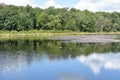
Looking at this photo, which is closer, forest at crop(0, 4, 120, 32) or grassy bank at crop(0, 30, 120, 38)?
grassy bank at crop(0, 30, 120, 38)

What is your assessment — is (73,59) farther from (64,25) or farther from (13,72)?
(64,25)

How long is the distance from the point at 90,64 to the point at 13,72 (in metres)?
7.46

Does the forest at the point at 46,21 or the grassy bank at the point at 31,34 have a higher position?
the forest at the point at 46,21

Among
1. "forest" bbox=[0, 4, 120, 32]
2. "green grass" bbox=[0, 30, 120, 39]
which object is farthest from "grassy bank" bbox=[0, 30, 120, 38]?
"forest" bbox=[0, 4, 120, 32]

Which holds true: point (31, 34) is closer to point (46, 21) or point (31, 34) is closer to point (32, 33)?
point (32, 33)

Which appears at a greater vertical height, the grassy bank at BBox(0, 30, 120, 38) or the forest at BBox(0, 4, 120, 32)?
the forest at BBox(0, 4, 120, 32)

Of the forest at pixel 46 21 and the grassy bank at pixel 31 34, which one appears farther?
the forest at pixel 46 21

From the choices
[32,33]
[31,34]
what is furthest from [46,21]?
[31,34]

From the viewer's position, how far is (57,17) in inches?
3757

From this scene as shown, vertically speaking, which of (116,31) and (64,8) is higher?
(64,8)

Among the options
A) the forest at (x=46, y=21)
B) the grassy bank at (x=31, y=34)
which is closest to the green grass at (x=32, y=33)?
the grassy bank at (x=31, y=34)

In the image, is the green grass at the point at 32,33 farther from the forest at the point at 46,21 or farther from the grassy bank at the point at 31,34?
the forest at the point at 46,21

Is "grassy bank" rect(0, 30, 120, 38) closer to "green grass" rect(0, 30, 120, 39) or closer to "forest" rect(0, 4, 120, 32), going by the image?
"green grass" rect(0, 30, 120, 39)

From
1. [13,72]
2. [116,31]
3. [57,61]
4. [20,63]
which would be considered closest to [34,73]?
[13,72]
